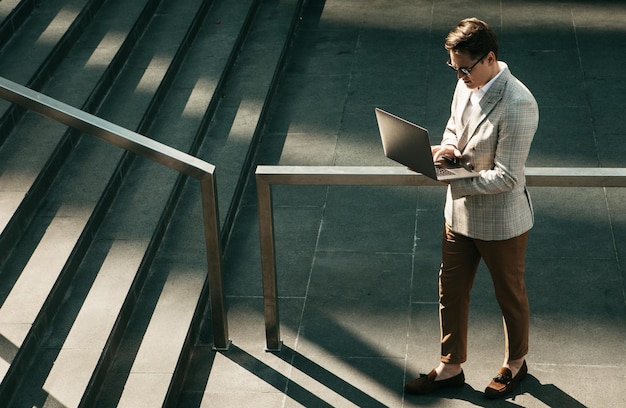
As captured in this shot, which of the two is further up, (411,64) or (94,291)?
(94,291)

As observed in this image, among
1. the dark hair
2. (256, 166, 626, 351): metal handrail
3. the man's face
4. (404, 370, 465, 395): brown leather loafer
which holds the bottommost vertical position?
(404, 370, 465, 395): brown leather loafer

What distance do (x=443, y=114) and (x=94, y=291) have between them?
3.12m

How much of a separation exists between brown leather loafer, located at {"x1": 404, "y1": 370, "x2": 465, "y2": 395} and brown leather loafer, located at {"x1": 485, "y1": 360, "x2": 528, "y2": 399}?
14cm

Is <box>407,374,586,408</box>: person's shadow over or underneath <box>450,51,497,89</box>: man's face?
underneath

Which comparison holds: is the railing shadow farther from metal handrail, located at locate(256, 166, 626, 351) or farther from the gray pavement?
metal handrail, located at locate(256, 166, 626, 351)

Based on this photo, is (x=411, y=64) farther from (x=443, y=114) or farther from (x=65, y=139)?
(x=65, y=139)

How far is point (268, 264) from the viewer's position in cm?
469

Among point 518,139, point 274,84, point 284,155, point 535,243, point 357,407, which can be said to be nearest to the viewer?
point 518,139

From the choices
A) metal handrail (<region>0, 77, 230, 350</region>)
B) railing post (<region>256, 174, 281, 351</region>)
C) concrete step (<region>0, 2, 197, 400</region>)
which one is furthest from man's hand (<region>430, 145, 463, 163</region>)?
concrete step (<region>0, 2, 197, 400</region>)

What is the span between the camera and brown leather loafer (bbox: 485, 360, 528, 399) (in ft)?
14.7

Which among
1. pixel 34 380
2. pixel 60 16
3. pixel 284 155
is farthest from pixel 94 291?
pixel 60 16

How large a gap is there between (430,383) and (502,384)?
0.32 m

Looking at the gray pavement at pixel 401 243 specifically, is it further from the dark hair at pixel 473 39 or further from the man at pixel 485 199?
the dark hair at pixel 473 39

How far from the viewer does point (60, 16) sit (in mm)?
6984
